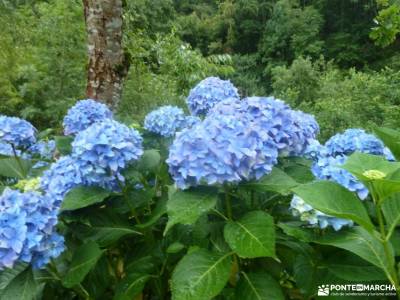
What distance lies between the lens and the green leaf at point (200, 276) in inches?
30.1

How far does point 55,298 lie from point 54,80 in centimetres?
607

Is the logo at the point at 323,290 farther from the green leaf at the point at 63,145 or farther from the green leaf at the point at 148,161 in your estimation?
the green leaf at the point at 63,145

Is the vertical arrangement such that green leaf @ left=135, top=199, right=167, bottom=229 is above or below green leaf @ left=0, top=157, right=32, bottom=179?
above

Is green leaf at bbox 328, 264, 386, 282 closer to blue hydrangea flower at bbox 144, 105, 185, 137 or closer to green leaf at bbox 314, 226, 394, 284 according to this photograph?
green leaf at bbox 314, 226, 394, 284

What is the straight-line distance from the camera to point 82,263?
901 mm

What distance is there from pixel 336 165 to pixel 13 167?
0.93 metres

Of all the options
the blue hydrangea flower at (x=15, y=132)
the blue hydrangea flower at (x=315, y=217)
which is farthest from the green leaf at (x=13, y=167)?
the blue hydrangea flower at (x=315, y=217)

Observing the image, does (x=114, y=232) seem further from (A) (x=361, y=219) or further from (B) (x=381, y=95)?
(B) (x=381, y=95)

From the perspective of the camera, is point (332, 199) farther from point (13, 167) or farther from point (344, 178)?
point (13, 167)

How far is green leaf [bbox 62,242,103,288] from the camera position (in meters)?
0.89

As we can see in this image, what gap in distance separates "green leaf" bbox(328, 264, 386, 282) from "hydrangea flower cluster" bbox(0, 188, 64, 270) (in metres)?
0.49

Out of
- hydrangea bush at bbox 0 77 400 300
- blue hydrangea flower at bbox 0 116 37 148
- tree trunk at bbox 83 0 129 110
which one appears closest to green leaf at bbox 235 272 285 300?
hydrangea bush at bbox 0 77 400 300

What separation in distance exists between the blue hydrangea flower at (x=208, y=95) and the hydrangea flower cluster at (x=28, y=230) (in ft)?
2.38

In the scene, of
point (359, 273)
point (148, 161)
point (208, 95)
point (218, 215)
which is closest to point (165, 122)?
point (208, 95)
